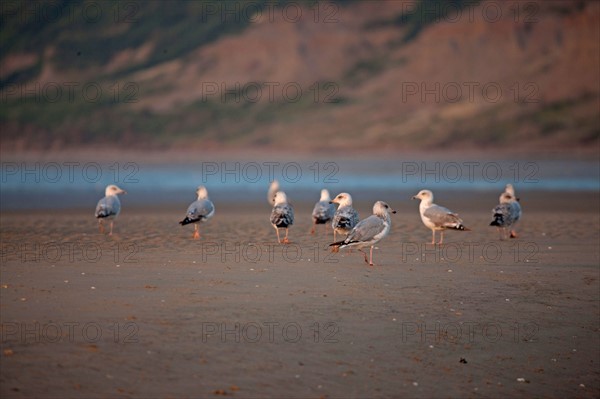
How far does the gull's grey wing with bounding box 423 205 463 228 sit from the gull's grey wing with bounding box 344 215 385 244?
289cm

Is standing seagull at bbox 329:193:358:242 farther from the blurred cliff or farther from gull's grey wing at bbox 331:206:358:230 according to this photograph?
the blurred cliff

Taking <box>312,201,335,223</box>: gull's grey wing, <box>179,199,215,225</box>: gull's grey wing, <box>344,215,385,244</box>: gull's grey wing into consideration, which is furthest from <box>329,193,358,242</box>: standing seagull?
<box>179,199,215,225</box>: gull's grey wing

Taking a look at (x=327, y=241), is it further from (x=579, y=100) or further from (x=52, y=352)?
(x=579, y=100)

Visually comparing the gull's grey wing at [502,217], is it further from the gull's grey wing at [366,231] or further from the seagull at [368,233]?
the gull's grey wing at [366,231]

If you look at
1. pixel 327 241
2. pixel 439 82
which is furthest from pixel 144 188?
pixel 439 82

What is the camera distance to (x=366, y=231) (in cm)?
1783

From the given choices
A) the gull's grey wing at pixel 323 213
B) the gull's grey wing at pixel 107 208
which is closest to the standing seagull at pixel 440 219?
the gull's grey wing at pixel 323 213

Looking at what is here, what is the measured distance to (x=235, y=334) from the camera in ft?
40.0

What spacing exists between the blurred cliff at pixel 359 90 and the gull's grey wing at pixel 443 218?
12003 cm

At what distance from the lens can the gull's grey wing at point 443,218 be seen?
20.6 m

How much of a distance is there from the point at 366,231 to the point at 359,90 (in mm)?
156841

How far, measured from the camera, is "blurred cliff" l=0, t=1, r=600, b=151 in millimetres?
150000

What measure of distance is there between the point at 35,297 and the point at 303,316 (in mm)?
3710

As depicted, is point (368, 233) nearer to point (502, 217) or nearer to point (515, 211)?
point (502, 217)
